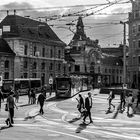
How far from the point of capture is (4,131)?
1725cm

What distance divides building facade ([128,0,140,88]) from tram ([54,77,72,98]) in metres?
24.4

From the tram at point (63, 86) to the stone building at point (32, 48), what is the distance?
1956 centimetres

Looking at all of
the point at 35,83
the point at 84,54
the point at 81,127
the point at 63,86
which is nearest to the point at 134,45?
the point at 35,83

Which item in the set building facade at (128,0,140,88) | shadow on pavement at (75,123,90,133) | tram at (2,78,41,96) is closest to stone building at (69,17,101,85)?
building facade at (128,0,140,88)

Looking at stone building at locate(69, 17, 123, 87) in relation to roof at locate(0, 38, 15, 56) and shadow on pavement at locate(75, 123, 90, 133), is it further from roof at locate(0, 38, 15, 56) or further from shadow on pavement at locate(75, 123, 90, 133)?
shadow on pavement at locate(75, 123, 90, 133)

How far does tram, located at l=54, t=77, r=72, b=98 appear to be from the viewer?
45031 millimetres

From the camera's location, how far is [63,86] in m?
45.3

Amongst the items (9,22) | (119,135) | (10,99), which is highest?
(9,22)

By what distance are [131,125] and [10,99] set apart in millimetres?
6643

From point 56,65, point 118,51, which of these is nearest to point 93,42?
point 118,51

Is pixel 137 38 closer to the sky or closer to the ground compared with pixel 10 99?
closer to the sky

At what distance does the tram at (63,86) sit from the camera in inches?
1773

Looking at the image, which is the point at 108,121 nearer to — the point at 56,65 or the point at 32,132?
the point at 32,132

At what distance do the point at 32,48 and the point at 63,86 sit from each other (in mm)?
26167
